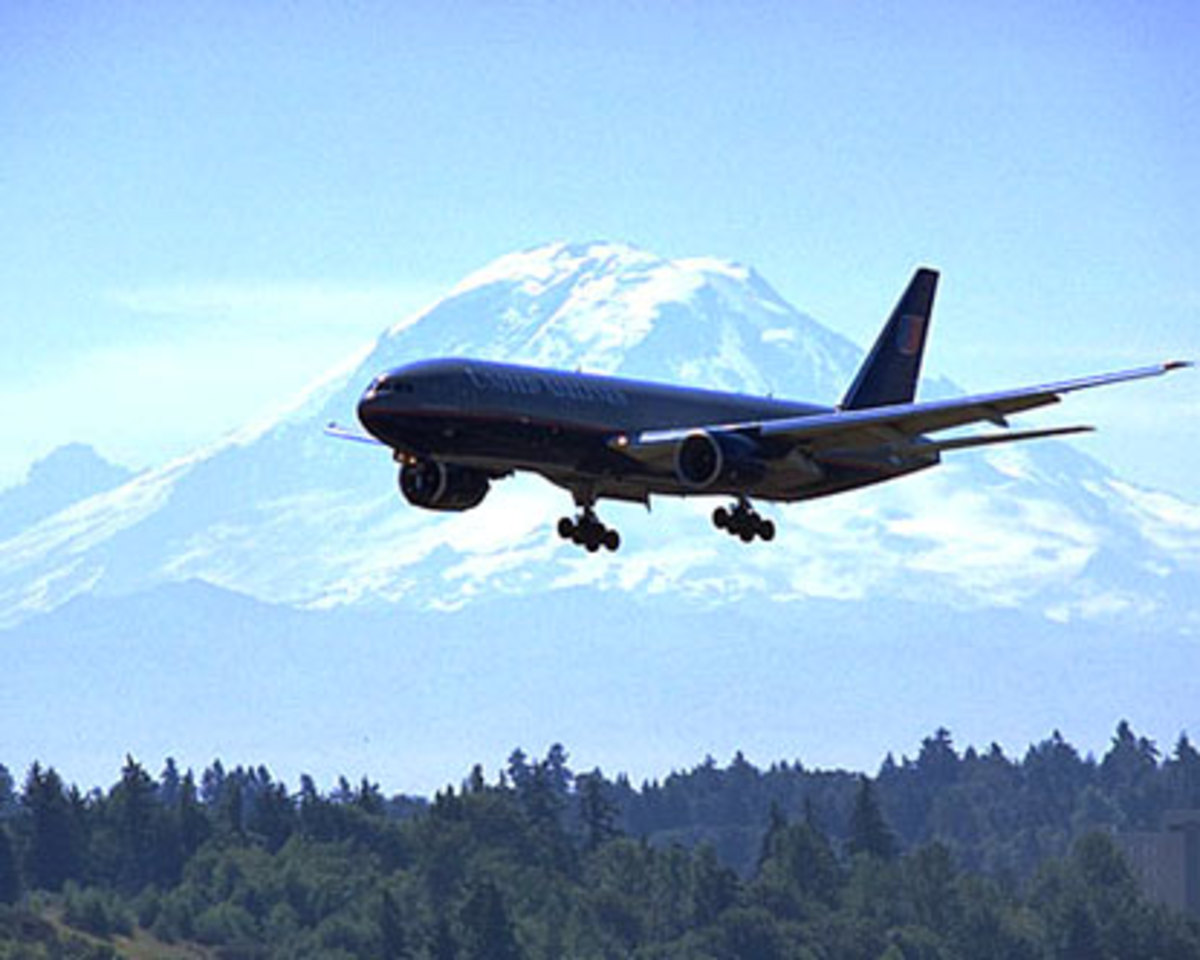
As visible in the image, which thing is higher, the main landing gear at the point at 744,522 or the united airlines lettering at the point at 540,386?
the united airlines lettering at the point at 540,386

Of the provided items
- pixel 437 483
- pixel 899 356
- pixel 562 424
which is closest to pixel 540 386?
pixel 562 424

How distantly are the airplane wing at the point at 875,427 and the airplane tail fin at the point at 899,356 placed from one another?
15.9 metres

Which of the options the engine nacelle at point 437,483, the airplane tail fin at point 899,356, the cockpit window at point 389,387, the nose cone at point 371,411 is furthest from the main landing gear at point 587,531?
the airplane tail fin at point 899,356

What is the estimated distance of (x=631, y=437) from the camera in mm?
113500

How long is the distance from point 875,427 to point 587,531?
1162cm

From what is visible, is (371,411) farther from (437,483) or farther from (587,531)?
(587,531)

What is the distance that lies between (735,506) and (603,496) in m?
5.84

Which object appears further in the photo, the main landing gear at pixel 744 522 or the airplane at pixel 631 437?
the main landing gear at pixel 744 522

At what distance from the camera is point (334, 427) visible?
11612cm

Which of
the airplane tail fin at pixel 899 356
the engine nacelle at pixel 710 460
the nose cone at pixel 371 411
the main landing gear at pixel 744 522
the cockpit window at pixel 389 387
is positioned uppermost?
the airplane tail fin at pixel 899 356

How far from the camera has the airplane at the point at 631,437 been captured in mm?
109562

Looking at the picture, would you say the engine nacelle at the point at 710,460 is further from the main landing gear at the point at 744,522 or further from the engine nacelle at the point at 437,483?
the engine nacelle at the point at 437,483

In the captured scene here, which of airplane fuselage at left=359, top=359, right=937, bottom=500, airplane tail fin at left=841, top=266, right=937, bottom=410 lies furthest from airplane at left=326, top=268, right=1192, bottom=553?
airplane tail fin at left=841, top=266, right=937, bottom=410

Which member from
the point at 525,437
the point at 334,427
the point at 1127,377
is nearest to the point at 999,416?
the point at 1127,377
